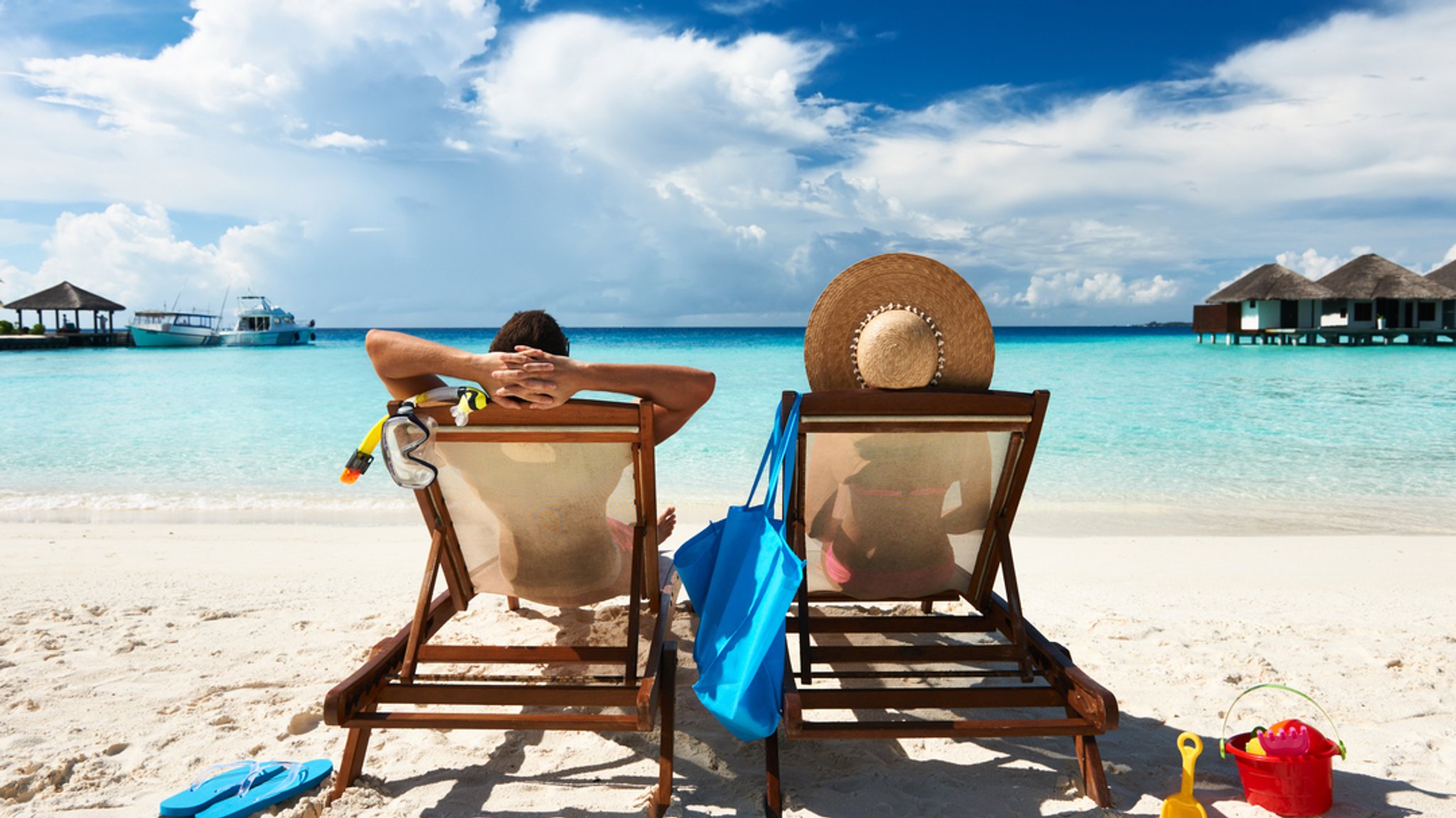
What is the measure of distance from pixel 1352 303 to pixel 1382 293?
1818mm

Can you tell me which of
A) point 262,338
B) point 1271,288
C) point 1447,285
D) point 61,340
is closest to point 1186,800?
point 1271,288

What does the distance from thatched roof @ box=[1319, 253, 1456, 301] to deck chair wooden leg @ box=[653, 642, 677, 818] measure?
3939 cm

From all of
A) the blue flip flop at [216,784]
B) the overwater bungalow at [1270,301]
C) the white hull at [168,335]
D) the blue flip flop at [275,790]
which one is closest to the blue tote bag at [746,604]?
the blue flip flop at [275,790]

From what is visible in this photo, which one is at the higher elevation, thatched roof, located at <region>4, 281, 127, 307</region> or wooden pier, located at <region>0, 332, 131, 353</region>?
thatched roof, located at <region>4, 281, 127, 307</region>

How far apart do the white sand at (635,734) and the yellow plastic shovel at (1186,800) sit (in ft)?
0.57

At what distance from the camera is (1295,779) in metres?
1.95

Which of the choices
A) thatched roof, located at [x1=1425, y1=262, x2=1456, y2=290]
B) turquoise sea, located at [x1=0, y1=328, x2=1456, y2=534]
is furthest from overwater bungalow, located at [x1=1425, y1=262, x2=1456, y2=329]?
turquoise sea, located at [x1=0, y1=328, x2=1456, y2=534]

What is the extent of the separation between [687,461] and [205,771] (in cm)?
691

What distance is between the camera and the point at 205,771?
218 cm

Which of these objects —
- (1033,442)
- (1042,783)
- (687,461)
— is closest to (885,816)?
(1042,783)

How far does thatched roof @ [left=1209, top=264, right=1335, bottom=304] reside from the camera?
107ft

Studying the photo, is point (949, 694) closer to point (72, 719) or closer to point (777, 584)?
point (777, 584)

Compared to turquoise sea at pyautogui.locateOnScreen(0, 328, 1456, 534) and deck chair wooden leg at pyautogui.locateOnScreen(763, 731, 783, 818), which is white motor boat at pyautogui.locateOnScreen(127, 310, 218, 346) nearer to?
turquoise sea at pyautogui.locateOnScreen(0, 328, 1456, 534)

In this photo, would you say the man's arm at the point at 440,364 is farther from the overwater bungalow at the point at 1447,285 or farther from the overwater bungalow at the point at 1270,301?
the overwater bungalow at the point at 1447,285
